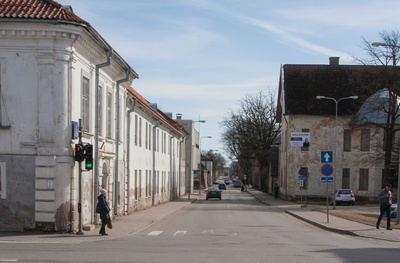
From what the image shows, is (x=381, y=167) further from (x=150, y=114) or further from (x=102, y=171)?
(x=102, y=171)

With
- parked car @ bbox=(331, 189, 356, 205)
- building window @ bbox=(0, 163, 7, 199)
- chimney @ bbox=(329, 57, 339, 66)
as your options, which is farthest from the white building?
chimney @ bbox=(329, 57, 339, 66)

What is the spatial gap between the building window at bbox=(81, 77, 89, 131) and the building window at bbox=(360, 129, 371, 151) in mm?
39516

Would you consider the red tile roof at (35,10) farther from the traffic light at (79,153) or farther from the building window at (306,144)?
the building window at (306,144)

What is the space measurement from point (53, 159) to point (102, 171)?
4750 millimetres

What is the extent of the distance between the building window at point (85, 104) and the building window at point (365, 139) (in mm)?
39516

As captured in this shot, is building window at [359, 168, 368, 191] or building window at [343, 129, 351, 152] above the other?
building window at [343, 129, 351, 152]

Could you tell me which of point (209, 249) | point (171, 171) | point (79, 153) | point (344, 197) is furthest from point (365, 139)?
point (209, 249)

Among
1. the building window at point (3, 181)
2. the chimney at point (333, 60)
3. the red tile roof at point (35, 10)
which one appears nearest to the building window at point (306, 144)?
the chimney at point (333, 60)

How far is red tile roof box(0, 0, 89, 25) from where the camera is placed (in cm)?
1750

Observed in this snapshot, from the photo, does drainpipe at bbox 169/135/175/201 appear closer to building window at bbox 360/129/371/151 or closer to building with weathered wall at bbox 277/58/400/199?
building with weathered wall at bbox 277/58/400/199

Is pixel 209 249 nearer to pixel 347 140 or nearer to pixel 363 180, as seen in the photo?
pixel 363 180

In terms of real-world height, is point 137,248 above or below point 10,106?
below

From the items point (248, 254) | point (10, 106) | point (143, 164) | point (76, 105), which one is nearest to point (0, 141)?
point (10, 106)

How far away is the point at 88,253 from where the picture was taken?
12758mm
